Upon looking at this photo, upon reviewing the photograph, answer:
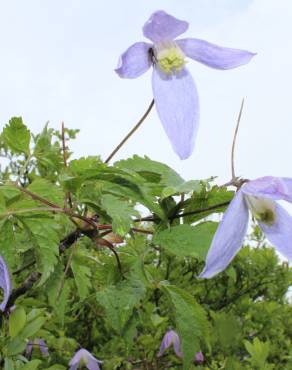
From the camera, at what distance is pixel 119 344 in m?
2.41

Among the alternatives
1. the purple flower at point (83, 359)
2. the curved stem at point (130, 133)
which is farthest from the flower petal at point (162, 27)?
the purple flower at point (83, 359)

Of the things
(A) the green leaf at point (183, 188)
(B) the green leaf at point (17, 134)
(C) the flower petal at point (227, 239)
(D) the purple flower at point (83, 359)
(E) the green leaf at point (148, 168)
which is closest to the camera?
(C) the flower petal at point (227, 239)

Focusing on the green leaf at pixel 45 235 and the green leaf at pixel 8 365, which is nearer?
the green leaf at pixel 45 235

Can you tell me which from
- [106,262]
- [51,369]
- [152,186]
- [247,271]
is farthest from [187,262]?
[152,186]

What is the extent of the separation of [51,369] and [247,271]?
1951 mm

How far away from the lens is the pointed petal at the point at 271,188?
908mm

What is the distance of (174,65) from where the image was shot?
1.03 metres

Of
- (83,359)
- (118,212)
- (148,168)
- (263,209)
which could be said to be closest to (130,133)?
(148,168)

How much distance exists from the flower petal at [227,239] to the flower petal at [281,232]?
72mm

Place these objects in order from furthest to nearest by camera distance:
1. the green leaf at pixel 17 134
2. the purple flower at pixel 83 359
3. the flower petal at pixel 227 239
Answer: the purple flower at pixel 83 359 < the green leaf at pixel 17 134 < the flower petal at pixel 227 239

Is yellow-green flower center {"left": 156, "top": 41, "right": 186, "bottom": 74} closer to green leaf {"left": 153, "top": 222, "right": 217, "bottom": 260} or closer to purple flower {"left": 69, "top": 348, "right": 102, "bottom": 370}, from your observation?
green leaf {"left": 153, "top": 222, "right": 217, "bottom": 260}

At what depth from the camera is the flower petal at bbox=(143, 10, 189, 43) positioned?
1.00 meters

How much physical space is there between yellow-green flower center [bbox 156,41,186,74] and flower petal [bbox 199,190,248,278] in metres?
0.26

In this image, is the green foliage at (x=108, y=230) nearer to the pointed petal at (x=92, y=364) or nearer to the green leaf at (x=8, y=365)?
the green leaf at (x=8, y=365)
